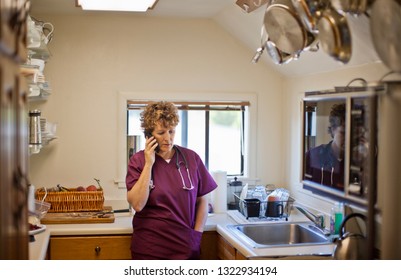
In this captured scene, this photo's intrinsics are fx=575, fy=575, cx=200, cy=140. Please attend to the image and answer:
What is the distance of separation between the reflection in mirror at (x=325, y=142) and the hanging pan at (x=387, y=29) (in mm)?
146

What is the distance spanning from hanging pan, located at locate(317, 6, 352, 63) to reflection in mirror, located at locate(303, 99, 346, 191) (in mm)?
120

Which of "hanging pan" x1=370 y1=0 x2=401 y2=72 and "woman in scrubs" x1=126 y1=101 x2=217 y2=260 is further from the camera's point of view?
"woman in scrubs" x1=126 y1=101 x2=217 y2=260

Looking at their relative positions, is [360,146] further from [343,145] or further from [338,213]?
[338,213]

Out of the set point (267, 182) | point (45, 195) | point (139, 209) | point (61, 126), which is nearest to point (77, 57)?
point (61, 126)

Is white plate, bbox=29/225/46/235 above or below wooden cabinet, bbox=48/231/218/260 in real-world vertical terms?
above

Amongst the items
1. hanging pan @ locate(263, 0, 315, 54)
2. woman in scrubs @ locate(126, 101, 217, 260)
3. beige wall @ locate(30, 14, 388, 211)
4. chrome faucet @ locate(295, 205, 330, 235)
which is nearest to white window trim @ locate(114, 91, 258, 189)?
beige wall @ locate(30, 14, 388, 211)

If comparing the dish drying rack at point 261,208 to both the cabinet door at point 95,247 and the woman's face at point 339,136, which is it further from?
the woman's face at point 339,136

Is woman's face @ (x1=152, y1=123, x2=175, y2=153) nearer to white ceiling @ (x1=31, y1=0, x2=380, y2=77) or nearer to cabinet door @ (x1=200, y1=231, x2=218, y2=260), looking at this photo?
cabinet door @ (x1=200, y1=231, x2=218, y2=260)

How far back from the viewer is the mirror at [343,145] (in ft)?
4.30

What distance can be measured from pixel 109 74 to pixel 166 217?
937 mm

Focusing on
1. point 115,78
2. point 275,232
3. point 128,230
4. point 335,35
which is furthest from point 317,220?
point 115,78

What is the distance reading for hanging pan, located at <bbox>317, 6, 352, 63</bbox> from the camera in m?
1.39

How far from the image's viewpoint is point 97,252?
253 centimetres

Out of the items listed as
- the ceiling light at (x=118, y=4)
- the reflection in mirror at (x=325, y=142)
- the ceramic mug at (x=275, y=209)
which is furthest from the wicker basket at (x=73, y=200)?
the reflection in mirror at (x=325, y=142)
